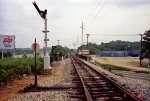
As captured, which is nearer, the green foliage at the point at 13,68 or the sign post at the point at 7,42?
the green foliage at the point at 13,68

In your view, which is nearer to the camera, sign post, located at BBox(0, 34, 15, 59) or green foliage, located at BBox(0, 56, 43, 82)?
green foliage, located at BBox(0, 56, 43, 82)

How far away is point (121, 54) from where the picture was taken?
536 ft

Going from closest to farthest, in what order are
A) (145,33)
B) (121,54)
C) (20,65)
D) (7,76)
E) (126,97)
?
(126,97), (7,76), (20,65), (145,33), (121,54)

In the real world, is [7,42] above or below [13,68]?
above

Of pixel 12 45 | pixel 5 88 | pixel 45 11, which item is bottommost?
pixel 5 88

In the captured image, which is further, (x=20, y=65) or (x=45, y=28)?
(x=45, y=28)

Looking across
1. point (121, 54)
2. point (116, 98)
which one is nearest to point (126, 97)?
point (116, 98)

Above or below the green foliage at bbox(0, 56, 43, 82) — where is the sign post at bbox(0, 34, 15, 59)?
above

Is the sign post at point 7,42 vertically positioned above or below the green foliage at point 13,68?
above

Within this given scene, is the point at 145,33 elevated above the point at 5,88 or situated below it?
above

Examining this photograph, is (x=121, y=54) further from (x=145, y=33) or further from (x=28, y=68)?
(x=28, y=68)

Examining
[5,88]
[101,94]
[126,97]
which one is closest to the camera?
[126,97]

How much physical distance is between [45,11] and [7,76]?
27.6ft

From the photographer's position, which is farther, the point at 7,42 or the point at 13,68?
the point at 7,42
